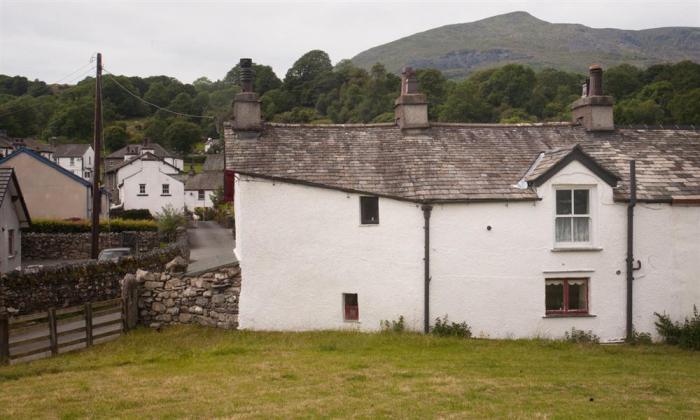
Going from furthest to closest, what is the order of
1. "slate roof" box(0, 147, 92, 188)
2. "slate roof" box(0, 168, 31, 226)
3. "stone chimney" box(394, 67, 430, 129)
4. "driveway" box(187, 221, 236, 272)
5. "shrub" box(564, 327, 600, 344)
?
"slate roof" box(0, 147, 92, 188)
"driveway" box(187, 221, 236, 272)
"slate roof" box(0, 168, 31, 226)
"stone chimney" box(394, 67, 430, 129)
"shrub" box(564, 327, 600, 344)

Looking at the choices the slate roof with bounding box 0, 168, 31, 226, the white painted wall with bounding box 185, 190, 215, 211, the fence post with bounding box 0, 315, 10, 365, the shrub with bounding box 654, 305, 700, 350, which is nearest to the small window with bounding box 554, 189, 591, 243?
the shrub with bounding box 654, 305, 700, 350

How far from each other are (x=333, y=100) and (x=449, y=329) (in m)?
106

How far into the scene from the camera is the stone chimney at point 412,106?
64.7ft

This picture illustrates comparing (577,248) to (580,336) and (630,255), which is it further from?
(580,336)

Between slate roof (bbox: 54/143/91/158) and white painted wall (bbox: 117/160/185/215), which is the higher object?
slate roof (bbox: 54/143/91/158)

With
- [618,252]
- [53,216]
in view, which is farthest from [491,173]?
[53,216]

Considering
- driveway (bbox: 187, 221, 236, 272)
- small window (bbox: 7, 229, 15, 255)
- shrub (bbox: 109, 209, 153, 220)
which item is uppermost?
shrub (bbox: 109, 209, 153, 220)

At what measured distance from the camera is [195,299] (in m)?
17.0

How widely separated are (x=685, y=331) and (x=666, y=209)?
3.50 metres

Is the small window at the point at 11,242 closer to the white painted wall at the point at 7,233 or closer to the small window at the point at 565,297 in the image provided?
the white painted wall at the point at 7,233

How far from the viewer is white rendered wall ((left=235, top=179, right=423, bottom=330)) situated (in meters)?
16.9

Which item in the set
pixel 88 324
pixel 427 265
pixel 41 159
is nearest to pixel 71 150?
pixel 41 159

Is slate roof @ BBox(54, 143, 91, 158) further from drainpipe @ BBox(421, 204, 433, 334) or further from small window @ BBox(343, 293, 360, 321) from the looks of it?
drainpipe @ BBox(421, 204, 433, 334)

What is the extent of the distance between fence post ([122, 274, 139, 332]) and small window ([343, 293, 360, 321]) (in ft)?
19.3
